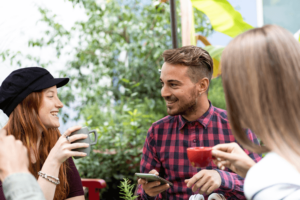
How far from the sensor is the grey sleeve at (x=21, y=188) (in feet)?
2.47

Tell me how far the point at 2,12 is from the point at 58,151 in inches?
56.2

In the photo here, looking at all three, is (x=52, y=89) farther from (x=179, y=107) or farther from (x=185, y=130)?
(x=185, y=130)

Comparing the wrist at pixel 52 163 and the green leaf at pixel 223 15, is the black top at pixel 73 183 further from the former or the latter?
the green leaf at pixel 223 15

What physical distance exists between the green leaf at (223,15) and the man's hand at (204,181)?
1729 mm

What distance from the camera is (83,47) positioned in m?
4.17

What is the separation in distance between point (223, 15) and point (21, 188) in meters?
2.34

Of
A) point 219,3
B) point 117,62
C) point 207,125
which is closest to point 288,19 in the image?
point 219,3

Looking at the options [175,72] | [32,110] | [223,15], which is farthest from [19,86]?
[223,15]

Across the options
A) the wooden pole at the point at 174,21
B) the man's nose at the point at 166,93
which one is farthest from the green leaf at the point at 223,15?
the man's nose at the point at 166,93

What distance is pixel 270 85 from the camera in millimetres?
760

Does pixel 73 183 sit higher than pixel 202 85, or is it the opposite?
pixel 202 85

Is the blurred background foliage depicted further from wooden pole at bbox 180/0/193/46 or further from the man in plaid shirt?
the man in plaid shirt

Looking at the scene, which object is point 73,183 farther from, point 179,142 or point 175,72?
point 175,72

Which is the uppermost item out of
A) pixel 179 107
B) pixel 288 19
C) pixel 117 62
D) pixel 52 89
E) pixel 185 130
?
pixel 288 19
